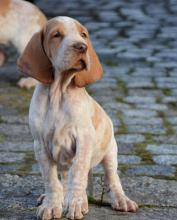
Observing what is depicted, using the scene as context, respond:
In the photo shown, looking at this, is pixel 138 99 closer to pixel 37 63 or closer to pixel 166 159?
pixel 166 159

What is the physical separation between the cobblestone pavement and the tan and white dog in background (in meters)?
0.50

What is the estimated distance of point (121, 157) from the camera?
5000 mm

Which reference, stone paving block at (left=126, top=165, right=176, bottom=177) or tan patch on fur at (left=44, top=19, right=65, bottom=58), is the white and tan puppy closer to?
tan patch on fur at (left=44, top=19, right=65, bottom=58)

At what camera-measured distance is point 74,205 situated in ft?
11.8

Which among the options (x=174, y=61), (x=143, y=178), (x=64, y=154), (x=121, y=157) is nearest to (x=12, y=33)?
A: (x=174, y=61)

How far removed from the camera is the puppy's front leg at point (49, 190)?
367cm

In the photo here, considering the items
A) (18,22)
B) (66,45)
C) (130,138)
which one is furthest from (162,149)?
(18,22)

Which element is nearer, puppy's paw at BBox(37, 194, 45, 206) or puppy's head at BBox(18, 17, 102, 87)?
puppy's head at BBox(18, 17, 102, 87)

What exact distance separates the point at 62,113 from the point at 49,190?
15.9 inches

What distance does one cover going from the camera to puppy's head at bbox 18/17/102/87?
12.0 ft

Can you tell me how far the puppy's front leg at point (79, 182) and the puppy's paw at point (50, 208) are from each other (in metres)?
0.07

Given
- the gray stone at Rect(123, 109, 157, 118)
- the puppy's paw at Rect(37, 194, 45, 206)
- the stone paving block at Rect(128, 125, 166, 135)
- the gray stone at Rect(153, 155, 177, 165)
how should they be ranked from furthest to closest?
the gray stone at Rect(123, 109, 157, 118) < the stone paving block at Rect(128, 125, 166, 135) < the gray stone at Rect(153, 155, 177, 165) < the puppy's paw at Rect(37, 194, 45, 206)

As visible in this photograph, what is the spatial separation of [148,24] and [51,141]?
785 cm

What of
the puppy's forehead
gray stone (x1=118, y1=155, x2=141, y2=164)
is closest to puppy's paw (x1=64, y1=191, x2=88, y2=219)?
the puppy's forehead
